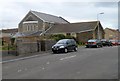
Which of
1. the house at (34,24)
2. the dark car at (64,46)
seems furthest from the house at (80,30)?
the dark car at (64,46)

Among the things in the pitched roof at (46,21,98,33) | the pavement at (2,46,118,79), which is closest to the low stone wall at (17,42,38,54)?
the pavement at (2,46,118,79)

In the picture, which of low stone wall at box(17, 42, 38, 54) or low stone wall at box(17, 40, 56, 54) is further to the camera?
low stone wall at box(17, 40, 56, 54)

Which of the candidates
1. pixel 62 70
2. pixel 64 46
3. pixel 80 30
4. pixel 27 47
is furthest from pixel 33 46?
pixel 80 30

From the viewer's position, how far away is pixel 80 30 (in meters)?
63.6

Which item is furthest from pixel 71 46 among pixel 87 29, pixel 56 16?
pixel 56 16

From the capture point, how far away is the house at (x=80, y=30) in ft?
206

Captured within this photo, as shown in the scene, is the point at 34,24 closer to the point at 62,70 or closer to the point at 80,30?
the point at 80,30

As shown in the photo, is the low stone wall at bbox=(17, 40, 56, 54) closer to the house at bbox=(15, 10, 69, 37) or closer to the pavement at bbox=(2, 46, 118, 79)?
the pavement at bbox=(2, 46, 118, 79)

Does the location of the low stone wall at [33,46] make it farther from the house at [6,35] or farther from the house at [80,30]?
the house at [80,30]

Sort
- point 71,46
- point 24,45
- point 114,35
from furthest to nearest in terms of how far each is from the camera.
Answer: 1. point 114,35
2. point 71,46
3. point 24,45

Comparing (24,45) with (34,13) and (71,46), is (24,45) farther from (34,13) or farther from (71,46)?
(34,13)

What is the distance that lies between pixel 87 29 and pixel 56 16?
752 inches

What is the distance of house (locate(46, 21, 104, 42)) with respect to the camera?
62875 millimetres

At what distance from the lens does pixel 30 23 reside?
68.9 metres
